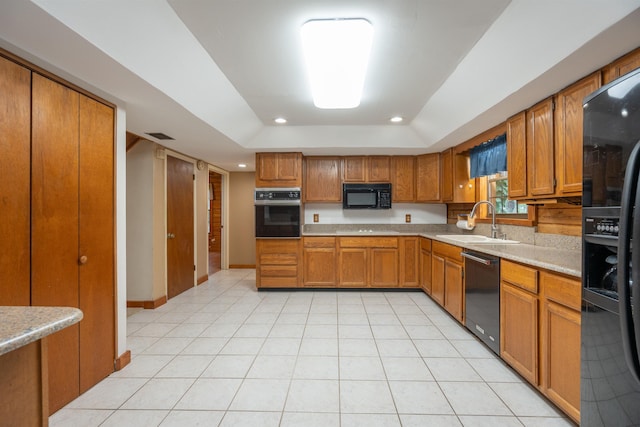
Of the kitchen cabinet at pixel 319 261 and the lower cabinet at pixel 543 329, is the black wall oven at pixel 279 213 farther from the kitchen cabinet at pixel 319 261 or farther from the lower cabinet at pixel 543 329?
the lower cabinet at pixel 543 329

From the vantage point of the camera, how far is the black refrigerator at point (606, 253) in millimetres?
1129

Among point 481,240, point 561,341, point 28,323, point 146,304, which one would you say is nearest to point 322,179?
point 481,240

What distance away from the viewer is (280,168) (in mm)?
4188

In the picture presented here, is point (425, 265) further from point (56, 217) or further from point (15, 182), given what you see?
point (15, 182)

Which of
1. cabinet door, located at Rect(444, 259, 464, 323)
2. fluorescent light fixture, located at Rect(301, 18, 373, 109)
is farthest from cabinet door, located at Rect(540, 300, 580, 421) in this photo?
fluorescent light fixture, located at Rect(301, 18, 373, 109)

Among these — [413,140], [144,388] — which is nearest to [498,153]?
[413,140]

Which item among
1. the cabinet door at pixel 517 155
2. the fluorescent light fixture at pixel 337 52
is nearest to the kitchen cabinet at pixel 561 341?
the cabinet door at pixel 517 155

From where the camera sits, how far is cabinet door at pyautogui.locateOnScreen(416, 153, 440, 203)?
4254mm

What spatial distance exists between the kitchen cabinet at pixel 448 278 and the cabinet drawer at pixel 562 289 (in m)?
1.12

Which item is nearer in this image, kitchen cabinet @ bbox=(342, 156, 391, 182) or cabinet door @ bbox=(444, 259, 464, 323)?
cabinet door @ bbox=(444, 259, 464, 323)

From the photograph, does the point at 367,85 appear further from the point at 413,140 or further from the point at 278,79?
the point at 413,140

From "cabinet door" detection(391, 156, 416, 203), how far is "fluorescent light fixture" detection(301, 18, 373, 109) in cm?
215

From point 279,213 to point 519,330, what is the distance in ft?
10.0

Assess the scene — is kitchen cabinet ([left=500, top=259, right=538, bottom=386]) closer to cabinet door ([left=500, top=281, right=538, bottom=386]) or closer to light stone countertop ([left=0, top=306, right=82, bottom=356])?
cabinet door ([left=500, top=281, right=538, bottom=386])
